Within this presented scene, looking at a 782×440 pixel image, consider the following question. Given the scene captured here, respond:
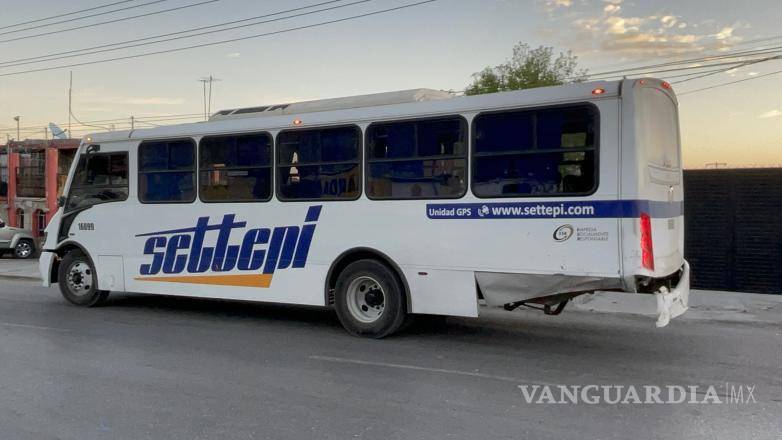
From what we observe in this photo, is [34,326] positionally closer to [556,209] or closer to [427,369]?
[427,369]

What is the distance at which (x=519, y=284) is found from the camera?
754 cm

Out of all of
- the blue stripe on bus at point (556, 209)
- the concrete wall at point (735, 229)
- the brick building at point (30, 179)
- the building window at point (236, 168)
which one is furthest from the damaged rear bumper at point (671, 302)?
the brick building at point (30, 179)

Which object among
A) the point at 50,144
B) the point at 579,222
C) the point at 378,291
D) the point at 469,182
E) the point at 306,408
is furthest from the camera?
the point at 50,144

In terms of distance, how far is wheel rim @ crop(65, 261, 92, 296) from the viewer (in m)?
11.1

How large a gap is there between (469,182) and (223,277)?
3933 mm

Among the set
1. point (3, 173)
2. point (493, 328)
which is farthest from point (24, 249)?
point (493, 328)

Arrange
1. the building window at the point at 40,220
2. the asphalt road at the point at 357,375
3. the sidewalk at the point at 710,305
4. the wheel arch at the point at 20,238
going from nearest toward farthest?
the asphalt road at the point at 357,375 < the sidewalk at the point at 710,305 < the wheel arch at the point at 20,238 < the building window at the point at 40,220

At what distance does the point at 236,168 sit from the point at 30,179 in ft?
72.7

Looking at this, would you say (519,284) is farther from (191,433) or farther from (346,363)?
(191,433)

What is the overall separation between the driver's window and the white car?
1320 centimetres

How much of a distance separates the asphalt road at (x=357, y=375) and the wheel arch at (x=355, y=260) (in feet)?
1.72

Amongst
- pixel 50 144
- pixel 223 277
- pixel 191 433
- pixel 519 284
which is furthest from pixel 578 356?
pixel 50 144

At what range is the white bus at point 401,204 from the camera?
23.2ft

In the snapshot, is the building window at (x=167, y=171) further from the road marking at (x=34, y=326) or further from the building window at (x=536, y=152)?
the building window at (x=536, y=152)
